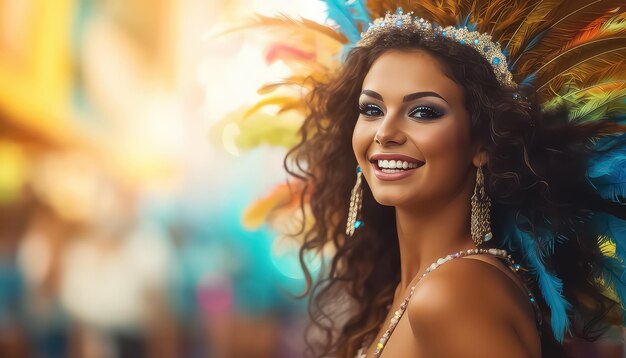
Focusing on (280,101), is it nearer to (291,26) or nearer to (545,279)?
(291,26)

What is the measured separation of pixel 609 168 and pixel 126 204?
2.86 m

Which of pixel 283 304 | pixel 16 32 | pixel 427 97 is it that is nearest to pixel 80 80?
pixel 16 32

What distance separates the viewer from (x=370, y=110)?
1.61m

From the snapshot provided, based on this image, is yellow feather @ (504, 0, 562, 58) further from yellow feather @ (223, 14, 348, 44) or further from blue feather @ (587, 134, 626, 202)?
yellow feather @ (223, 14, 348, 44)

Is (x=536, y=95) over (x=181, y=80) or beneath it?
beneath

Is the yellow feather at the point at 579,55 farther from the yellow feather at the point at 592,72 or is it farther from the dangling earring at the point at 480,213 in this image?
the dangling earring at the point at 480,213

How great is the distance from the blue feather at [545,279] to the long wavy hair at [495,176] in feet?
0.06

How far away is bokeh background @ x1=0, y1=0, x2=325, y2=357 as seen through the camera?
3850mm

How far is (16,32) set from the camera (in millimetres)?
3895

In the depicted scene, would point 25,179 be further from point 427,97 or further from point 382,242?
point 427,97

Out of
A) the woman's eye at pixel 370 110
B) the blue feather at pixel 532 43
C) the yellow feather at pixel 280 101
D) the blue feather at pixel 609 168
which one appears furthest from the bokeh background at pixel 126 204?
the blue feather at pixel 609 168

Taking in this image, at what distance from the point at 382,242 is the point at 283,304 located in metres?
1.97

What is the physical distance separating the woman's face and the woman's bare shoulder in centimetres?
20

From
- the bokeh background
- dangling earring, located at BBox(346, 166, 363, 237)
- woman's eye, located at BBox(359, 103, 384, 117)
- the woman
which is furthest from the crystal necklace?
the bokeh background
